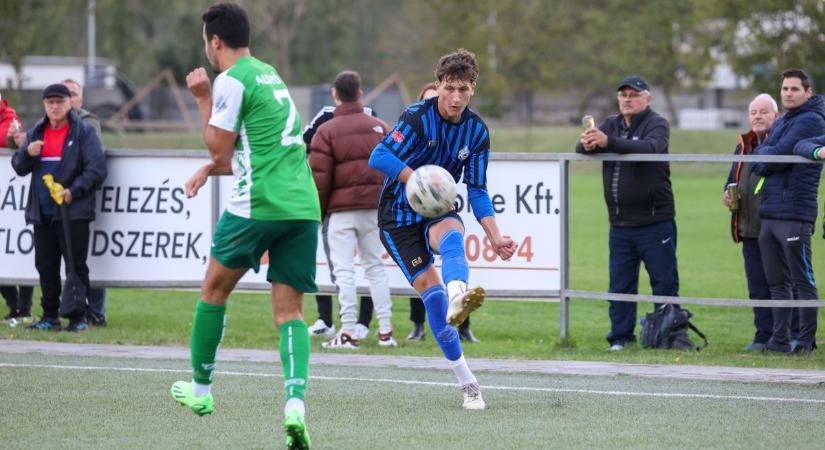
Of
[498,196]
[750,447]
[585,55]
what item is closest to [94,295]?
[498,196]

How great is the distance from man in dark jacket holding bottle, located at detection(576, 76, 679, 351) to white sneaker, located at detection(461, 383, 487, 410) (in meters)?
3.57

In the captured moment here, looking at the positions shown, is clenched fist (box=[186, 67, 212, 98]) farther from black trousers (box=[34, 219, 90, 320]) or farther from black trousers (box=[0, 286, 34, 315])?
black trousers (box=[0, 286, 34, 315])

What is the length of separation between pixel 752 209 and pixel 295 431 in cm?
607

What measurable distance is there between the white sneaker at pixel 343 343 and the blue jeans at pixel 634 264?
2194 mm

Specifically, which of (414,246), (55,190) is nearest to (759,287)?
(414,246)

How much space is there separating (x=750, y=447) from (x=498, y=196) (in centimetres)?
535

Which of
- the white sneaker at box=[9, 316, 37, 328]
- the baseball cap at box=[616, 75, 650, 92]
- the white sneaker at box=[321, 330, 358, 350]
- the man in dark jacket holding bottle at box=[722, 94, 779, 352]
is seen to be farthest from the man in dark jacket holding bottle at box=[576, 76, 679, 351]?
the white sneaker at box=[9, 316, 37, 328]

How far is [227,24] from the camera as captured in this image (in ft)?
22.2

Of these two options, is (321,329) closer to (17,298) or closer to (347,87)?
(347,87)

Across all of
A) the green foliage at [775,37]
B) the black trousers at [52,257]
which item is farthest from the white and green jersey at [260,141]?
the green foliage at [775,37]

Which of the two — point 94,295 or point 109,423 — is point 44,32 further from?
point 109,423

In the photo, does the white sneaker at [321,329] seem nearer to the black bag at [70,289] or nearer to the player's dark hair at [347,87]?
the black bag at [70,289]

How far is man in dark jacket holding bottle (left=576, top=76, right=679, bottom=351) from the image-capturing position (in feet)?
36.9

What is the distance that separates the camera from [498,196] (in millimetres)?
11859
